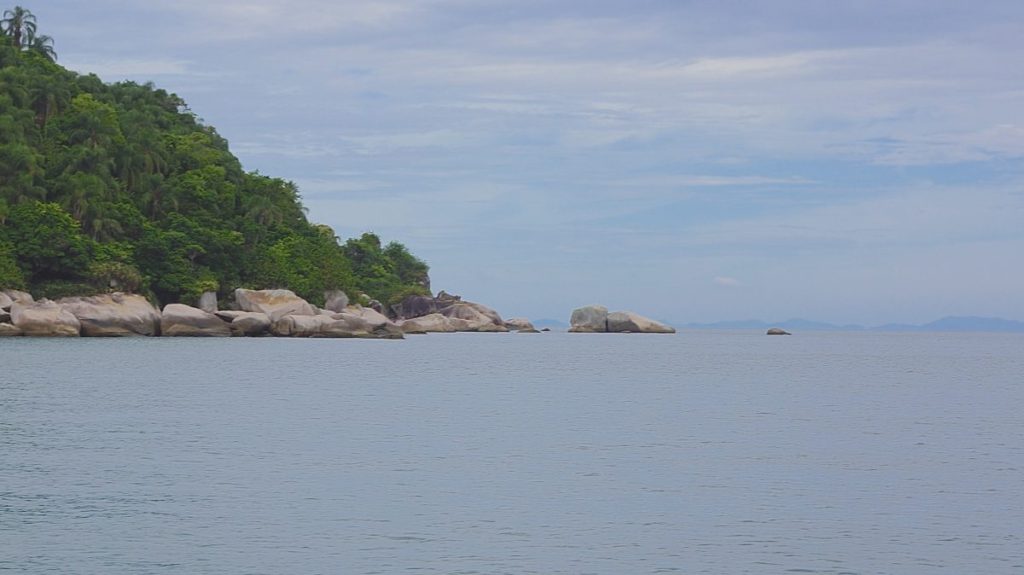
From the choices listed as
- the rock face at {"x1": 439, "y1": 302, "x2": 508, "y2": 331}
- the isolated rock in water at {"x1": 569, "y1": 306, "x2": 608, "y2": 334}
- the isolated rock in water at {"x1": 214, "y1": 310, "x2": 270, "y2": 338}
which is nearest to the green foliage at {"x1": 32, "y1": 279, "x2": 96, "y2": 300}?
the isolated rock in water at {"x1": 214, "y1": 310, "x2": 270, "y2": 338}

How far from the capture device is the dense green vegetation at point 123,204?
244 ft

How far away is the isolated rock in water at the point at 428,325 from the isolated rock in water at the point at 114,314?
48632mm

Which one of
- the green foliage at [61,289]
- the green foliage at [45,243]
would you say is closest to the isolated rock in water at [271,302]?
the green foliage at [61,289]

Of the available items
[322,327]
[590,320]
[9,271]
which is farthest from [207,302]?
[590,320]

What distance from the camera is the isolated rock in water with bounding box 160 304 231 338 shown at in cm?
7581

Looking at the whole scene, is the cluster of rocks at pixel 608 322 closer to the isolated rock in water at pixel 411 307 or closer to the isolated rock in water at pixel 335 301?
the isolated rock in water at pixel 411 307

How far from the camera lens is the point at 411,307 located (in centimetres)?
13112

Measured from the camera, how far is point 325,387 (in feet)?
133

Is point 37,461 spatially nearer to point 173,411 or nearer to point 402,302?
point 173,411

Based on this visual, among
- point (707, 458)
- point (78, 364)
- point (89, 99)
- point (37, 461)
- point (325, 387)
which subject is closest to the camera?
point (37, 461)

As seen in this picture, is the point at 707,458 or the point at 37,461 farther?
the point at 707,458

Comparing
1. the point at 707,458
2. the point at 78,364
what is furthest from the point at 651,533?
the point at 78,364

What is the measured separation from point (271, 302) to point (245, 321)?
2.97 m

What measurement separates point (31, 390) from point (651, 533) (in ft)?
83.5
